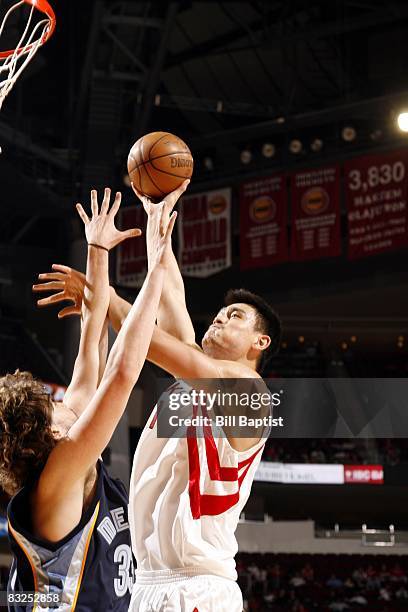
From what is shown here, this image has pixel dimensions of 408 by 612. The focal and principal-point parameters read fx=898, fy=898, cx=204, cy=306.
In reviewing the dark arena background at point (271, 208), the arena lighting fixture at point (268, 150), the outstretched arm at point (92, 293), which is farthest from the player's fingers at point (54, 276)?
the arena lighting fixture at point (268, 150)

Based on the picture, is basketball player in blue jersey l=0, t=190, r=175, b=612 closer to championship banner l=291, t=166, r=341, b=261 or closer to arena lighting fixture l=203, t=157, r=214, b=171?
championship banner l=291, t=166, r=341, b=261

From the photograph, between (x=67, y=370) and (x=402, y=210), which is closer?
(x=402, y=210)

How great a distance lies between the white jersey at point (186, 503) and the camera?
10.4 ft

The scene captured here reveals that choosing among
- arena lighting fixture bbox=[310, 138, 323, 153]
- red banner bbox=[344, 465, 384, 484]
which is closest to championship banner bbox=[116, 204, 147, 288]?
arena lighting fixture bbox=[310, 138, 323, 153]

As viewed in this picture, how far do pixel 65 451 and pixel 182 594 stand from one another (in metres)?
1.04

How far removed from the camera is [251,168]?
1399cm

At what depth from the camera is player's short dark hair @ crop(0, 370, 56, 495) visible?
238 cm

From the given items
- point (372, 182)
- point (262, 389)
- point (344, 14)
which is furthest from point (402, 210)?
point (262, 389)

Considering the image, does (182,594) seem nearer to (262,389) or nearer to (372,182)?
(262,389)

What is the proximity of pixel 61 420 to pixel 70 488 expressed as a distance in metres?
0.26

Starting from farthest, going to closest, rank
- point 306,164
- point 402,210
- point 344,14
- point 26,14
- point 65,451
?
point 344,14 → point 306,164 → point 402,210 → point 26,14 → point 65,451

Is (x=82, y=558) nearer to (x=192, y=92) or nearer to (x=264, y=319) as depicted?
(x=264, y=319)

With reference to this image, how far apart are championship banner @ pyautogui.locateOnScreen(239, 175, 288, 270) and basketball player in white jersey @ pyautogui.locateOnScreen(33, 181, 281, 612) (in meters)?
9.96

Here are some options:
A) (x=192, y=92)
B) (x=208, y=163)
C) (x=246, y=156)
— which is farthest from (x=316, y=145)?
(x=192, y=92)
